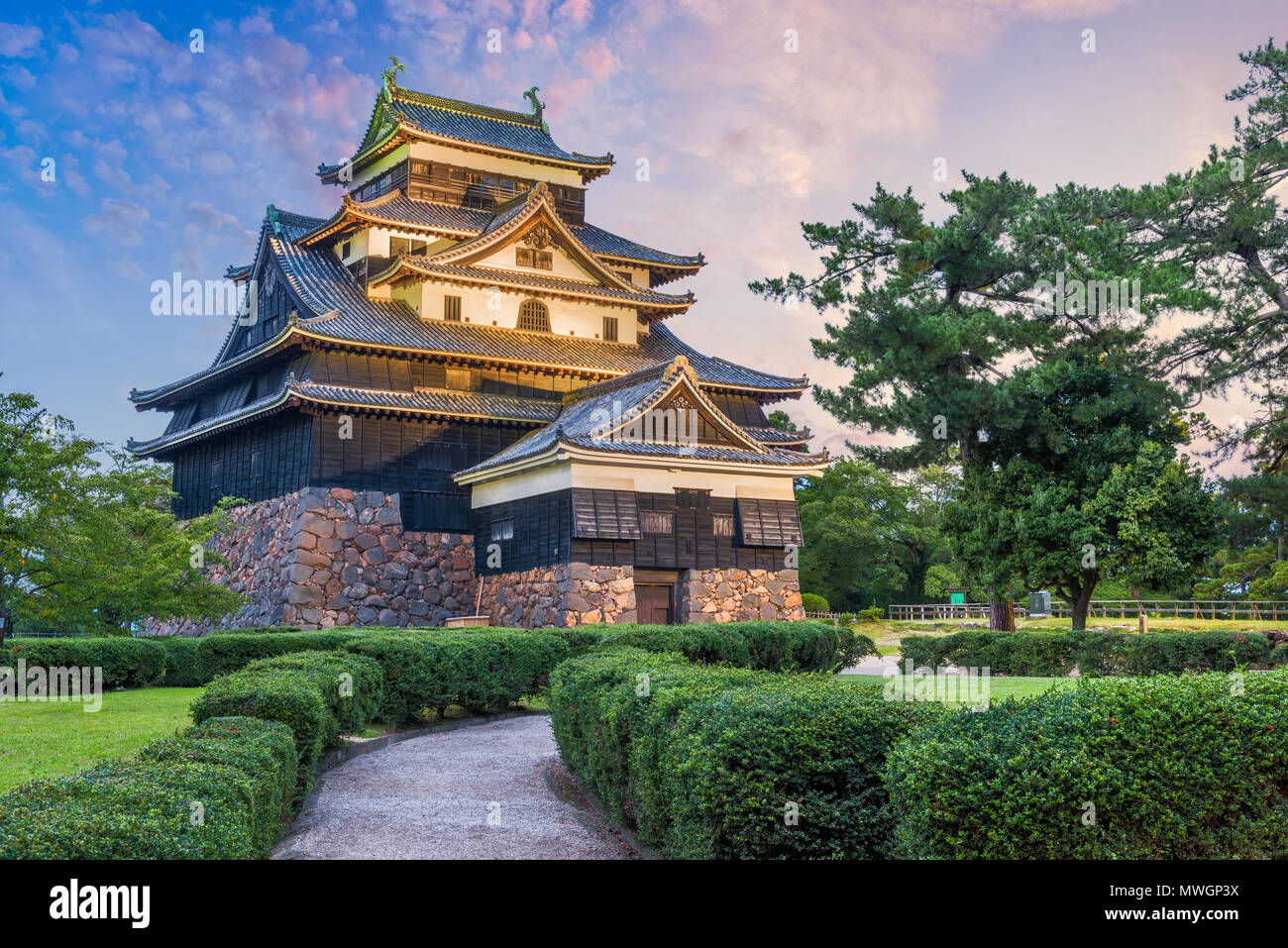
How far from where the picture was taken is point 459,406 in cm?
3716

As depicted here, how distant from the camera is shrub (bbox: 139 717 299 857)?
8.26 m

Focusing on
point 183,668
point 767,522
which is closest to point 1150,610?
point 767,522

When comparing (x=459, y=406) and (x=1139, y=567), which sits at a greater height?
(x=459, y=406)

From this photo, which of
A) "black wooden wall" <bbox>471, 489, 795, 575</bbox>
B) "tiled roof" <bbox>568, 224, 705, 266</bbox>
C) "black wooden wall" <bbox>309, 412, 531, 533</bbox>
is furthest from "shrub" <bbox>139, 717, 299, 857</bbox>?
"tiled roof" <bbox>568, 224, 705, 266</bbox>

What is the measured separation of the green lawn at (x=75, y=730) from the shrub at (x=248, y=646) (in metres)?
2.34

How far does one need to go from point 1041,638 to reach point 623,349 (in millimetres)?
21499

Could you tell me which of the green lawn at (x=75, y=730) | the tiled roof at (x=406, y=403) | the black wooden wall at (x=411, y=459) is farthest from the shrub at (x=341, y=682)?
the black wooden wall at (x=411, y=459)

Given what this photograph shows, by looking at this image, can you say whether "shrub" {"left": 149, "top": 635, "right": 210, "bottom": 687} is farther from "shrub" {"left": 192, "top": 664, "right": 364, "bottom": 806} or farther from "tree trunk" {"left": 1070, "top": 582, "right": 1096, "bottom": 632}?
"tree trunk" {"left": 1070, "top": 582, "right": 1096, "bottom": 632}

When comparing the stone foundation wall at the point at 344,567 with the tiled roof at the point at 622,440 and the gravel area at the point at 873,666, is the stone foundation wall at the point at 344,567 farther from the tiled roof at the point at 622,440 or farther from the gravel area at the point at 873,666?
the gravel area at the point at 873,666

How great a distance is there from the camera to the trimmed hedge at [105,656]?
20.8 metres

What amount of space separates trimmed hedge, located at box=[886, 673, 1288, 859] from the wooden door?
87.3 feet

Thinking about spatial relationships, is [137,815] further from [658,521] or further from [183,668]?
[658,521]
